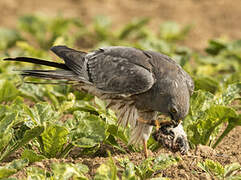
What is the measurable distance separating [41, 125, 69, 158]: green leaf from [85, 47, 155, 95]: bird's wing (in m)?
0.80

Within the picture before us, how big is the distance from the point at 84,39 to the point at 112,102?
455 centimetres

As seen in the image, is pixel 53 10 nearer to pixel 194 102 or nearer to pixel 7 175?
pixel 194 102

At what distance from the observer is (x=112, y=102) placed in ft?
16.0

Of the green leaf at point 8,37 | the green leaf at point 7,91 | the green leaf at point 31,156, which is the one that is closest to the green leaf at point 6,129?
the green leaf at point 31,156

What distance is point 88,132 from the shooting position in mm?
4336

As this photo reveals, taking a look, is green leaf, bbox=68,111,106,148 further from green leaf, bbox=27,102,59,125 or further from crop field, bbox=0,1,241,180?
green leaf, bbox=27,102,59,125

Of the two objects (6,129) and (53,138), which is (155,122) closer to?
(53,138)

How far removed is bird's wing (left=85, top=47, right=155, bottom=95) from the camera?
4.57m

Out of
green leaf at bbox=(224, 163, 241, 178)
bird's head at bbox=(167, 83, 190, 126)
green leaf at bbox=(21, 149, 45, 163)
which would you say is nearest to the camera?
green leaf at bbox=(224, 163, 241, 178)

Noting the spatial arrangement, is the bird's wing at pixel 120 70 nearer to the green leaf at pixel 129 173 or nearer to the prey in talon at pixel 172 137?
the prey in talon at pixel 172 137

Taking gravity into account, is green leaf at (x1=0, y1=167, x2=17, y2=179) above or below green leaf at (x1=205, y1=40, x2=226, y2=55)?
below

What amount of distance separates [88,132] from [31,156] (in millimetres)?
595

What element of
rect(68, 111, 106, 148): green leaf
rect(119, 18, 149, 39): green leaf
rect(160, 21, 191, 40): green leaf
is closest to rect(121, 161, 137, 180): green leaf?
rect(68, 111, 106, 148): green leaf

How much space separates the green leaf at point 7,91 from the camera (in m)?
5.16
